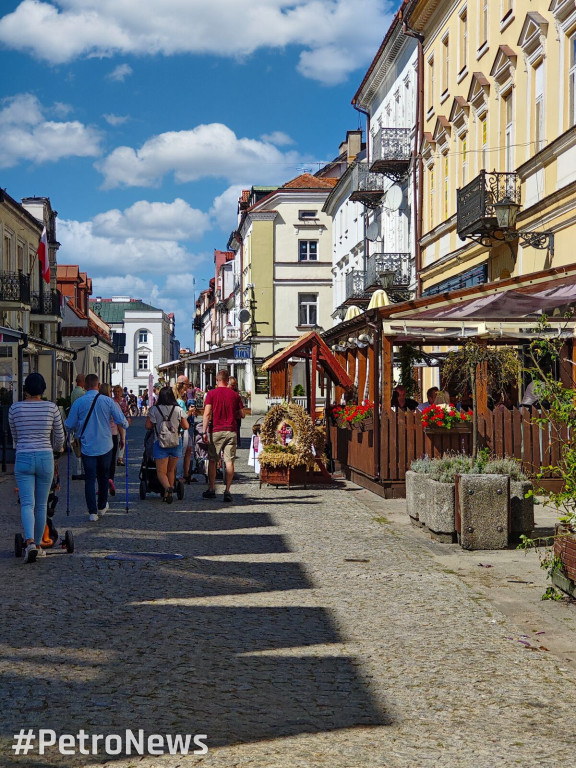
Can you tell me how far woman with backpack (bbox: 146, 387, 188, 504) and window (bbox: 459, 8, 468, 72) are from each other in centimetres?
1489

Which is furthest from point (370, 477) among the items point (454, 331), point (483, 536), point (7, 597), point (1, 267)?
point (1, 267)

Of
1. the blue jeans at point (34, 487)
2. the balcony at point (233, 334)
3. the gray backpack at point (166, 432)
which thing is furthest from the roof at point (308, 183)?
the blue jeans at point (34, 487)

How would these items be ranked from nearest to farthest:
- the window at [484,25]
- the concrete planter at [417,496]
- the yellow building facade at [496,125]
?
the concrete planter at [417,496] < the yellow building facade at [496,125] < the window at [484,25]

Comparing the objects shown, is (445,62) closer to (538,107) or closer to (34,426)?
(538,107)

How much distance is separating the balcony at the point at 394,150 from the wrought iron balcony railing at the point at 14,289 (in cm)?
1343

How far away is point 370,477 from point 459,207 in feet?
31.4

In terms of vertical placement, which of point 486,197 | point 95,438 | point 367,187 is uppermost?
point 367,187

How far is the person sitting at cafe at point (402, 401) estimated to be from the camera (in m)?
20.1

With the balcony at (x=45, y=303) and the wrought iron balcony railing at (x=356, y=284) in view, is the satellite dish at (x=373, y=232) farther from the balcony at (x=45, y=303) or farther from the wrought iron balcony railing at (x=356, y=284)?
the balcony at (x=45, y=303)

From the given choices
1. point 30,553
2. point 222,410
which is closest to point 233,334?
point 222,410

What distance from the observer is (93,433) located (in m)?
13.1

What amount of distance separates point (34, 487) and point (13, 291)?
30626 mm

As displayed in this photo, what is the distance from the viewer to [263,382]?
197 ft

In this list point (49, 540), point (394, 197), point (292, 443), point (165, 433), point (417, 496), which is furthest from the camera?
point (394, 197)
